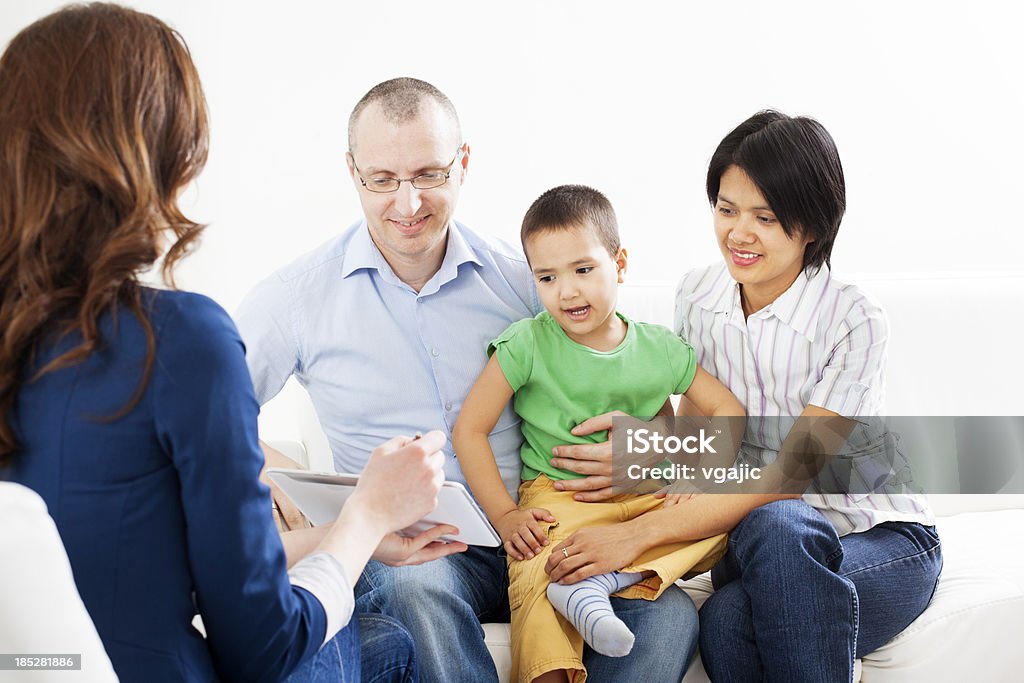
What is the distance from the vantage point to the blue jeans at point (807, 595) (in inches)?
67.4

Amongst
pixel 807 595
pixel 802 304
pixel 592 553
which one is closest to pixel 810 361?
pixel 802 304

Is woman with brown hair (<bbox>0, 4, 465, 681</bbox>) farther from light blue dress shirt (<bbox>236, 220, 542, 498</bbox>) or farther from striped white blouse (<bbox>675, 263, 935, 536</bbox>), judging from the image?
striped white blouse (<bbox>675, 263, 935, 536</bbox>)

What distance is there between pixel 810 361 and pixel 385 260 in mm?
892

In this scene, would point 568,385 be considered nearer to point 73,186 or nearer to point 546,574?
point 546,574

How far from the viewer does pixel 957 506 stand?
2.40 metres

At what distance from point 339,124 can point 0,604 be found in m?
2.32

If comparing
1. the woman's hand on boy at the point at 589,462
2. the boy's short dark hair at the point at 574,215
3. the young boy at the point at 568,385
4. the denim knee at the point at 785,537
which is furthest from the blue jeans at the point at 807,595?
the boy's short dark hair at the point at 574,215

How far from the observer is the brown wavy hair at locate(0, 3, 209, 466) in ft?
3.47

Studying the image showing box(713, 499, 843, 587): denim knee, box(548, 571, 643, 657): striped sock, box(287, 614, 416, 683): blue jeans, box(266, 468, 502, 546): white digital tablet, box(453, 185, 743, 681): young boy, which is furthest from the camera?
box(453, 185, 743, 681): young boy

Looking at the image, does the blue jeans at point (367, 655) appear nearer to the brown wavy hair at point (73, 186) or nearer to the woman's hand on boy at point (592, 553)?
the woman's hand on boy at point (592, 553)

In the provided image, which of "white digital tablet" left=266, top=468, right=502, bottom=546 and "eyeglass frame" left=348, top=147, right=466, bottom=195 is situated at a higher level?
"eyeglass frame" left=348, top=147, right=466, bottom=195

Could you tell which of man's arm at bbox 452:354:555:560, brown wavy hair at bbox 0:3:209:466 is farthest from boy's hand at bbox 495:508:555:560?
brown wavy hair at bbox 0:3:209:466

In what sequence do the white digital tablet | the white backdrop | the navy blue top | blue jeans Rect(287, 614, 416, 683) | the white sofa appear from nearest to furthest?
the navy blue top < blue jeans Rect(287, 614, 416, 683) < the white digital tablet < the white sofa < the white backdrop

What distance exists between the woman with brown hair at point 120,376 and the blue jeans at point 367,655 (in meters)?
0.21
